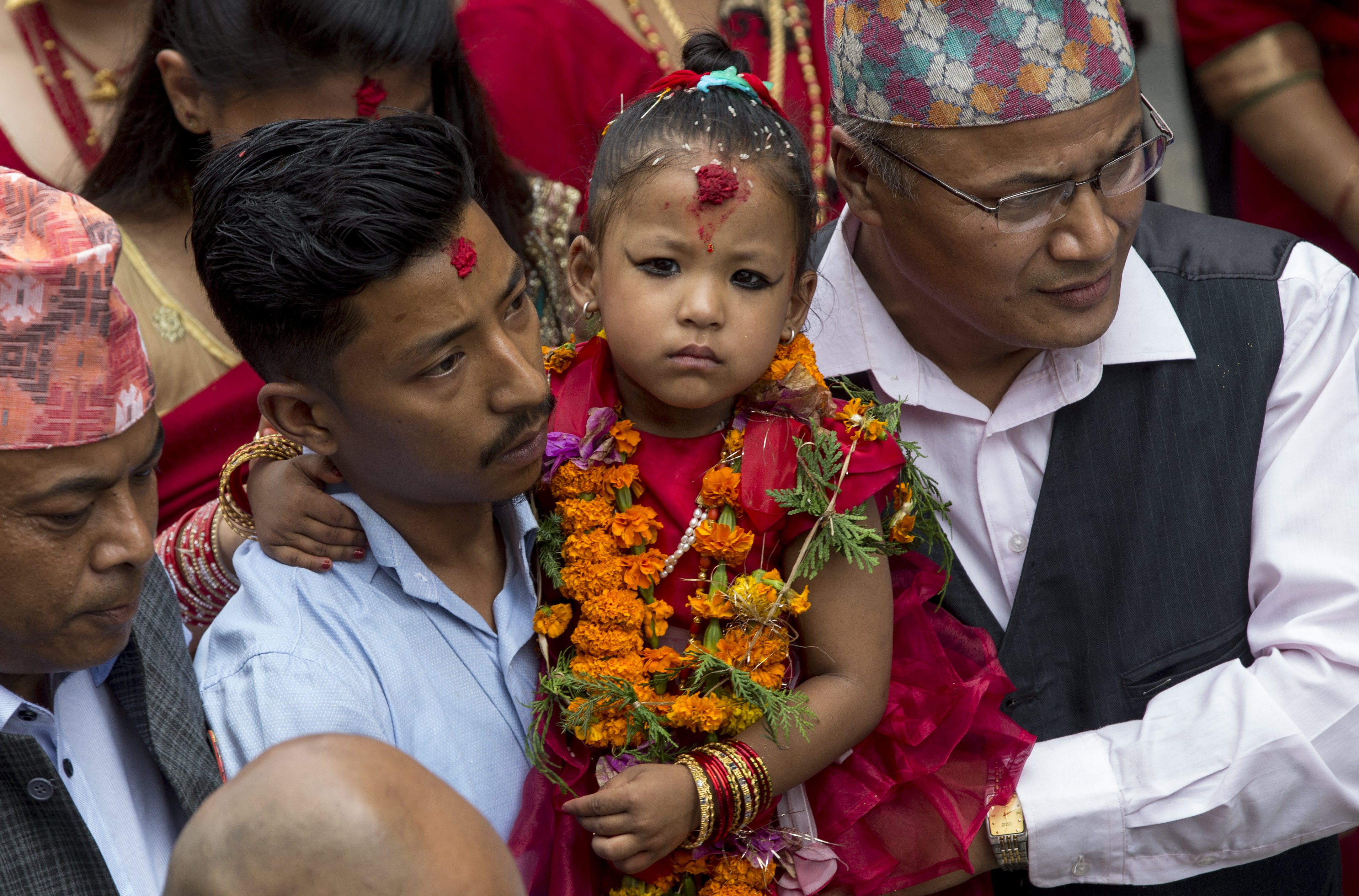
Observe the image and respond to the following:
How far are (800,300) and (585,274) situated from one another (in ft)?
1.30

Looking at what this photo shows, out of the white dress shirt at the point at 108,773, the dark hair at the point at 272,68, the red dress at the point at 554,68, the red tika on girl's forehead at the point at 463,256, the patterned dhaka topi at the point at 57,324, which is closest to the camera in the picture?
the patterned dhaka topi at the point at 57,324

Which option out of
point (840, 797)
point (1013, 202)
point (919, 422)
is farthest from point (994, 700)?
point (1013, 202)

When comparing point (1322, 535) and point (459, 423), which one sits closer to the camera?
point (459, 423)

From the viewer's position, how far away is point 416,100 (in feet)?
9.46

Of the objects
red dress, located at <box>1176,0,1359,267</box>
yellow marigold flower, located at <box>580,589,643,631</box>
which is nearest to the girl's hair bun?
yellow marigold flower, located at <box>580,589,643,631</box>

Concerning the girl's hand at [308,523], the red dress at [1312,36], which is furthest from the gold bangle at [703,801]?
the red dress at [1312,36]

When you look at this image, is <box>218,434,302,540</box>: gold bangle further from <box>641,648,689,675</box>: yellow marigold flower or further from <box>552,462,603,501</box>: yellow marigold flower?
<box>641,648,689,675</box>: yellow marigold flower

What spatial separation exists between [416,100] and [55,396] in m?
1.52

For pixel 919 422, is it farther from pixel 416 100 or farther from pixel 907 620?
pixel 416 100

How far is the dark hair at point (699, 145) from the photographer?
6.89 feet

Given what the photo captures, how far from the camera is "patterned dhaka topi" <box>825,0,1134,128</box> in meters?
2.18

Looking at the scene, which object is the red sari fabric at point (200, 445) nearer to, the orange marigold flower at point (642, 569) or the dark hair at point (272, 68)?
the dark hair at point (272, 68)

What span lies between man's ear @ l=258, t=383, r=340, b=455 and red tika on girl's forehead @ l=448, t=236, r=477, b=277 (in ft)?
1.05

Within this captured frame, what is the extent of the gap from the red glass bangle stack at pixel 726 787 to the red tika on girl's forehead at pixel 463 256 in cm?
84
